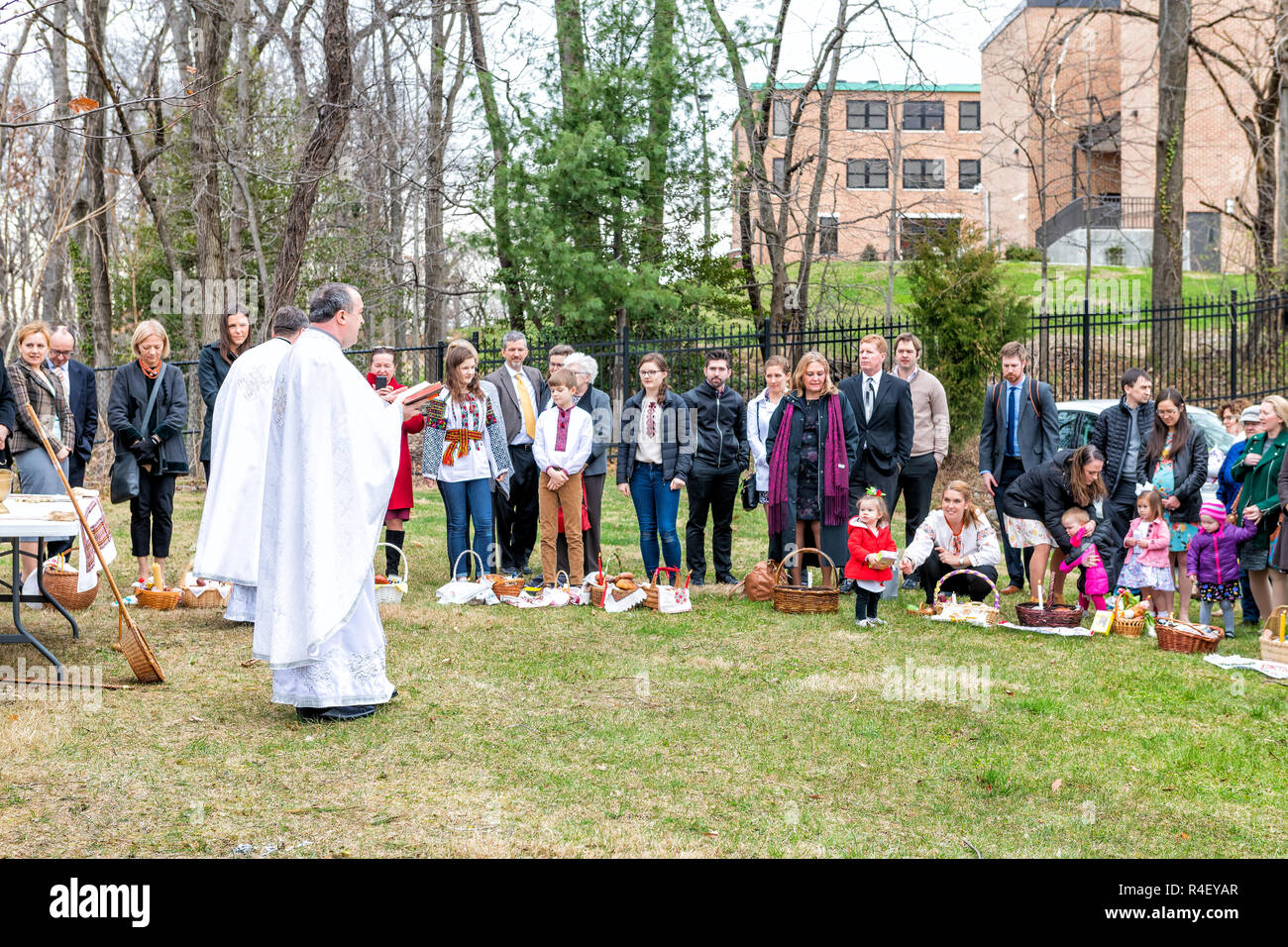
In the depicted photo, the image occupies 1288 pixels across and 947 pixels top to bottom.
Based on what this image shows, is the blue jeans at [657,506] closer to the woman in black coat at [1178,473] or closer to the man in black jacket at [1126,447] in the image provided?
the man in black jacket at [1126,447]

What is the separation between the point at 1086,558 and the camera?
8.55 metres

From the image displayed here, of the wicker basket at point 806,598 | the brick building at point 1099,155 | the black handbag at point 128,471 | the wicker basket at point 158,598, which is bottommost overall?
the wicker basket at point 806,598

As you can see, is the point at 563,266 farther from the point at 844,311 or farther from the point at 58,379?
the point at 58,379

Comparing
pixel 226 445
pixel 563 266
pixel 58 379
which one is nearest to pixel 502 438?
pixel 226 445

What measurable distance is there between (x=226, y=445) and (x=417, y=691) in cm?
218

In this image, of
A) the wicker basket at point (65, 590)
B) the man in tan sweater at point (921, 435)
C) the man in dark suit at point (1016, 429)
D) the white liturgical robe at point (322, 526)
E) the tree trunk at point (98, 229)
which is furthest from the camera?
the tree trunk at point (98, 229)

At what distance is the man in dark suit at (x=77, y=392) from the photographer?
9.01 m

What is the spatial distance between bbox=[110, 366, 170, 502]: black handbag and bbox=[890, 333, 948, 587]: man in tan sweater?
589cm

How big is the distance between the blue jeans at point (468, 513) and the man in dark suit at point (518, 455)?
0.82 metres

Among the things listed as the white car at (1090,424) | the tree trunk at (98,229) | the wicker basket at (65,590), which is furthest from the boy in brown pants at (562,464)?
the tree trunk at (98,229)

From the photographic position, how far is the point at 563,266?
1792 centimetres

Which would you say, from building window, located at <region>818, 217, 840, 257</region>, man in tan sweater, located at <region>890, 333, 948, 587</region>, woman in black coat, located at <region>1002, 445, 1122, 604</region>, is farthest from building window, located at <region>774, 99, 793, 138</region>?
woman in black coat, located at <region>1002, 445, 1122, 604</region>

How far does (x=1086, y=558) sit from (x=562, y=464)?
395 centimetres

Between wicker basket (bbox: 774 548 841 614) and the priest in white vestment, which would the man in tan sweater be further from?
the priest in white vestment
